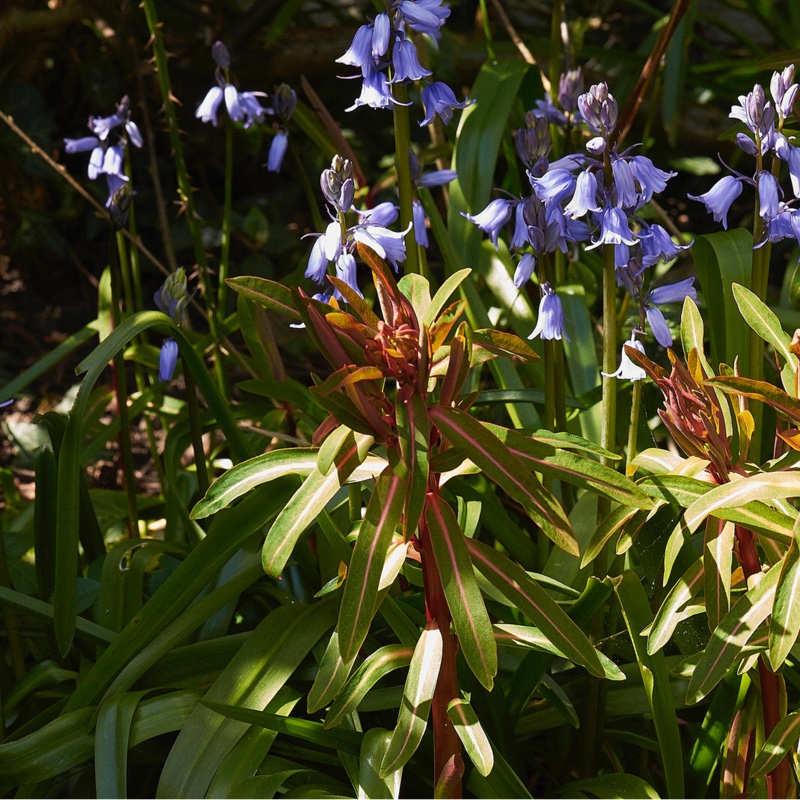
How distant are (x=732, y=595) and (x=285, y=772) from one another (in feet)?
2.41

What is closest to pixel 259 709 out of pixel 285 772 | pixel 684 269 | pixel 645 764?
pixel 285 772

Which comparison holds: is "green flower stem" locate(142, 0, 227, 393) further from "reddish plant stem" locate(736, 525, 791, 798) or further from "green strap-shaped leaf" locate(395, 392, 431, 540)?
"reddish plant stem" locate(736, 525, 791, 798)

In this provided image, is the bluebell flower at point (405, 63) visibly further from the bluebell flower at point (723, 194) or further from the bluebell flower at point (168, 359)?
the bluebell flower at point (168, 359)

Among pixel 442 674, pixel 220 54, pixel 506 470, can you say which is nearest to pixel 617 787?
pixel 442 674

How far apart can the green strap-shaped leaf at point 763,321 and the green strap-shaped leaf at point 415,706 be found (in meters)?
0.60

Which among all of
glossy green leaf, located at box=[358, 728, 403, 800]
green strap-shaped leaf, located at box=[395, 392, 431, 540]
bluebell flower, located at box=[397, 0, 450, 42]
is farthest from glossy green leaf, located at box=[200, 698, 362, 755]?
bluebell flower, located at box=[397, 0, 450, 42]

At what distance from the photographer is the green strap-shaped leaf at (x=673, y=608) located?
116 centimetres

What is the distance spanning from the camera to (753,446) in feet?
5.00

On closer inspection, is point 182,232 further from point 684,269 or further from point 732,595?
point 732,595

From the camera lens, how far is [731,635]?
1106mm

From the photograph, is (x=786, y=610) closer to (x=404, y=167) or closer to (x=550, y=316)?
(x=550, y=316)

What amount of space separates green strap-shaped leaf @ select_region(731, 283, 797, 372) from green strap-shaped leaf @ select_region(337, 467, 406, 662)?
1.80 feet

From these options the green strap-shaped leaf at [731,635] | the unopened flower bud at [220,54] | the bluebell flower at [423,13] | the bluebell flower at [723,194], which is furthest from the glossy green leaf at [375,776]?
the unopened flower bud at [220,54]

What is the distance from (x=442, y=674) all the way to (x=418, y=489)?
326mm
